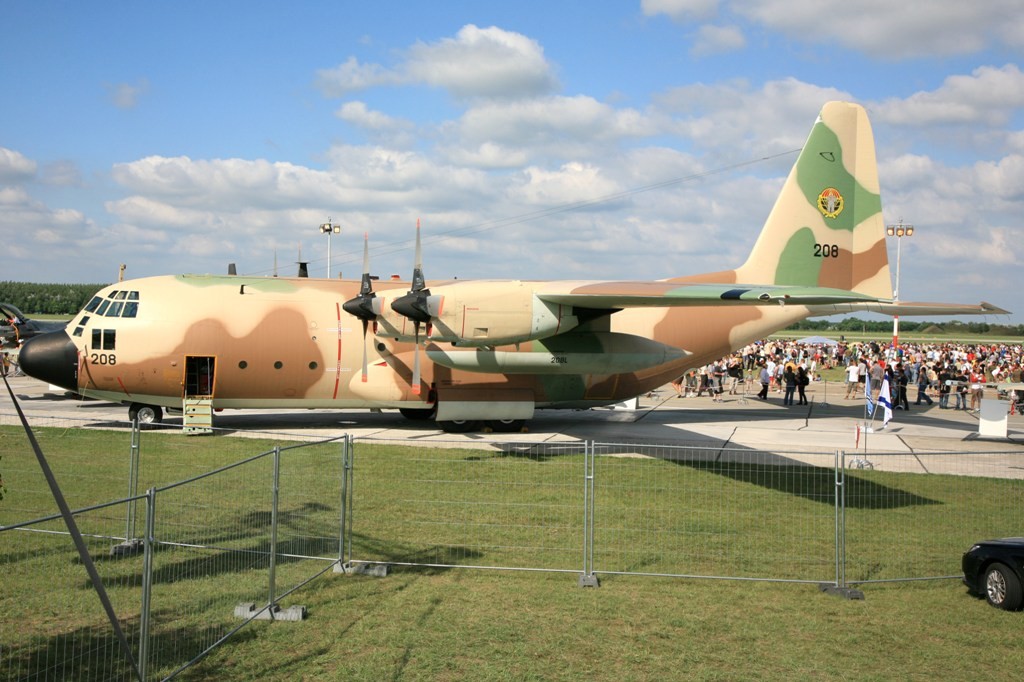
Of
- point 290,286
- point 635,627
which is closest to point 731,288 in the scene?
point 635,627

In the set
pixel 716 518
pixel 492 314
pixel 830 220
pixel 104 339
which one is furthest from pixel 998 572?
pixel 104 339

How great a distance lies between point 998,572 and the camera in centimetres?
892

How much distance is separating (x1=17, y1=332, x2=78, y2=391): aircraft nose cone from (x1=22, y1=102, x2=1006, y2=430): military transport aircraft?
0.11ft

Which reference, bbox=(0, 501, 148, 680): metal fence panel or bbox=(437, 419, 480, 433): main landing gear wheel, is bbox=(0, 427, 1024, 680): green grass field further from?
bbox=(437, 419, 480, 433): main landing gear wheel

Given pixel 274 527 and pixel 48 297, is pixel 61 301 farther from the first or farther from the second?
pixel 274 527

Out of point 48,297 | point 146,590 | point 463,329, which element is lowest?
point 146,590

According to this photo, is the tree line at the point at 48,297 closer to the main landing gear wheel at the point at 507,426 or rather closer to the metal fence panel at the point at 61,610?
the main landing gear wheel at the point at 507,426

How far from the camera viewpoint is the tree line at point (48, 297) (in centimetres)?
9869

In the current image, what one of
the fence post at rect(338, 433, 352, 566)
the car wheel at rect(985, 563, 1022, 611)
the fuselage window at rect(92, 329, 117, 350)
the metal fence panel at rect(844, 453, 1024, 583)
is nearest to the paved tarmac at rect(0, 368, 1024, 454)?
the metal fence panel at rect(844, 453, 1024, 583)

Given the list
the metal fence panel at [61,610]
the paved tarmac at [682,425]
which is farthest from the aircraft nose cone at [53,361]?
the metal fence panel at [61,610]

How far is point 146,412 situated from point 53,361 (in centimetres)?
268

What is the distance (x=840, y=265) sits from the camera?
23.5m

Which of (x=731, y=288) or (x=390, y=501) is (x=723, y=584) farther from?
(x=731, y=288)

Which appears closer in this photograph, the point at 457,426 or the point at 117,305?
the point at 117,305
